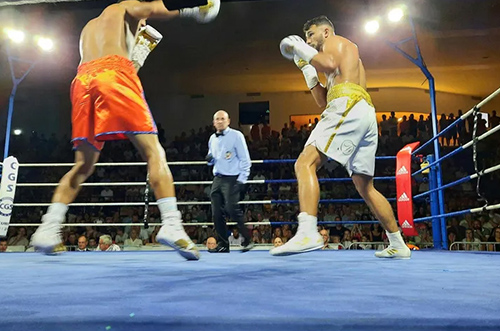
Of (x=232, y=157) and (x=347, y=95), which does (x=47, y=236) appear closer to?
(x=347, y=95)

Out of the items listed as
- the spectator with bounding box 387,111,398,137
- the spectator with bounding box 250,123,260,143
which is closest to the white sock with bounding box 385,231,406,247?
the spectator with bounding box 387,111,398,137

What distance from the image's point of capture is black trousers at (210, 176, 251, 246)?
3328mm

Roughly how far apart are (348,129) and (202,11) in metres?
0.83

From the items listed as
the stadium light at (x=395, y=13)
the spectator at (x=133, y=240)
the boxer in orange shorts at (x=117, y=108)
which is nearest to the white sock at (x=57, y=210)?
the boxer in orange shorts at (x=117, y=108)

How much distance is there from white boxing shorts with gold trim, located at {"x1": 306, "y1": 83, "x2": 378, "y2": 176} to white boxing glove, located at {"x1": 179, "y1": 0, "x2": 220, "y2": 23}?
67 cm

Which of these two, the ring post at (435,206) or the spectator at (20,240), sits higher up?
the ring post at (435,206)

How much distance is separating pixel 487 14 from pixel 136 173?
6749mm

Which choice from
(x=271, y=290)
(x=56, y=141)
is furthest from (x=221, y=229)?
(x=56, y=141)

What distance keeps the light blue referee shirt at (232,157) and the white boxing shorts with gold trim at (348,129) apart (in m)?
1.37

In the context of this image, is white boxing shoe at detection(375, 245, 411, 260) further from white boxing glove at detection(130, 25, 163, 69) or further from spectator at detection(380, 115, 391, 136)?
spectator at detection(380, 115, 391, 136)

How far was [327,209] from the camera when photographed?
693 cm

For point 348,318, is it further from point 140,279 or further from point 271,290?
point 140,279

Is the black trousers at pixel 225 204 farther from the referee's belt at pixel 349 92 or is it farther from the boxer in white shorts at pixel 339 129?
the referee's belt at pixel 349 92

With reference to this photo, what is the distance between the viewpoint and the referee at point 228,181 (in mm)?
3336
